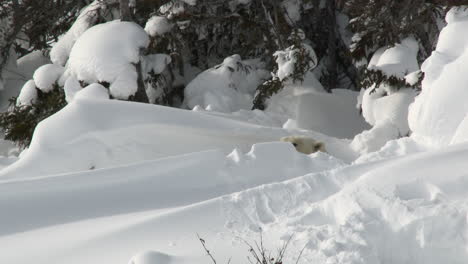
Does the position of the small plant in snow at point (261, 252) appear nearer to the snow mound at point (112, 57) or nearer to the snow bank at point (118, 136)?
the snow bank at point (118, 136)

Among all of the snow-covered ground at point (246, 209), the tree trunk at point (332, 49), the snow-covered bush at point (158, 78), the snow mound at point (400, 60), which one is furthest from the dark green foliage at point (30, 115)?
the tree trunk at point (332, 49)

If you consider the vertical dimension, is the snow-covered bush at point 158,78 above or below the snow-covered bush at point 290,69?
below

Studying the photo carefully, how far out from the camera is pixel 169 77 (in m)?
11.0

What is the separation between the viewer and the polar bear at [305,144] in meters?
6.70

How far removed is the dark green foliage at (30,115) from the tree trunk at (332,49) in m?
5.05

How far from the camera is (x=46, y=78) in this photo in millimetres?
9789

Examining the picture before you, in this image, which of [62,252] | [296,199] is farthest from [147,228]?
[296,199]

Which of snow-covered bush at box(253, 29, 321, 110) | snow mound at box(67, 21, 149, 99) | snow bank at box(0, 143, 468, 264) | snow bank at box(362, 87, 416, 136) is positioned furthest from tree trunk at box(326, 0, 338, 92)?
snow bank at box(0, 143, 468, 264)

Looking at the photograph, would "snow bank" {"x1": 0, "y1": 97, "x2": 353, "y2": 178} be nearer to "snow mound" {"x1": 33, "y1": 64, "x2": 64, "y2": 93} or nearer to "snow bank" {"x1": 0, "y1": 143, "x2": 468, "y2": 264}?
"snow bank" {"x1": 0, "y1": 143, "x2": 468, "y2": 264}

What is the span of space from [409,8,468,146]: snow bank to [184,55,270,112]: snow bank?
4227 millimetres

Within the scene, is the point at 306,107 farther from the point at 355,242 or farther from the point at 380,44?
the point at 355,242

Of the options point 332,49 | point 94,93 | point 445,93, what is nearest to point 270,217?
point 445,93

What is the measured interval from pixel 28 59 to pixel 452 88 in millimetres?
9821

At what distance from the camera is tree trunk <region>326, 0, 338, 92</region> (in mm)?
12031
